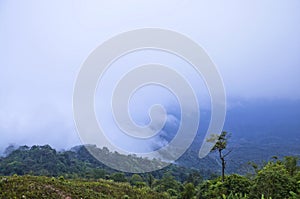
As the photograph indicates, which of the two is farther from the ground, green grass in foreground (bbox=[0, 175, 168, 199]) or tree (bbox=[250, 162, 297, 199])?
green grass in foreground (bbox=[0, 175, 168, 199])

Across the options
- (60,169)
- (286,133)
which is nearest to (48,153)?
(60,169)

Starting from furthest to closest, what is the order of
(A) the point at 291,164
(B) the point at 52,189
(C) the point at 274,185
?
(A) the point at 291,164
(C) the point at 274,185
(B) the point at 52,189

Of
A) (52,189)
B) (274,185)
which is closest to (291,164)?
(274,185)

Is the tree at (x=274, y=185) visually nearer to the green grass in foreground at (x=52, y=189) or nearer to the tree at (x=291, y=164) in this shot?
the green grass in foreground at (x=52, y=189)

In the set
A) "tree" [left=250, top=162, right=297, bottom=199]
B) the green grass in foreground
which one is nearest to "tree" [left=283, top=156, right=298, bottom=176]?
"tree" [left=250, top=162, right=297, bottom=199]

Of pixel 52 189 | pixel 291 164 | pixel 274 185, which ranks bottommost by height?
pixel 274 185

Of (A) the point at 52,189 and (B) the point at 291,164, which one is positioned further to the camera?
(B) the point at 291,164

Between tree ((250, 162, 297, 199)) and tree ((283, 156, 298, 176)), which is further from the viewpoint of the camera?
tree ((283, 156, 298, 176))

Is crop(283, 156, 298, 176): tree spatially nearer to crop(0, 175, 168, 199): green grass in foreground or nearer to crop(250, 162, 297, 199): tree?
crop(250, 162, 297, 199): tree

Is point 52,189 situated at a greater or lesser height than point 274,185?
greater

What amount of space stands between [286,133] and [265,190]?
93.8 m

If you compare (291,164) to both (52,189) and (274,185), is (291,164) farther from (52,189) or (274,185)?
(52,189)

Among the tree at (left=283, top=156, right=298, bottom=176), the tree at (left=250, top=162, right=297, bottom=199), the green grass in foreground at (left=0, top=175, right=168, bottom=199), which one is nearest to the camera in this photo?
the green grass in foreground at (left=0, top=175, right=168, bottom=199)

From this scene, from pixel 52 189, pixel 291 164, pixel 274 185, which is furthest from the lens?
pixel 291 164
